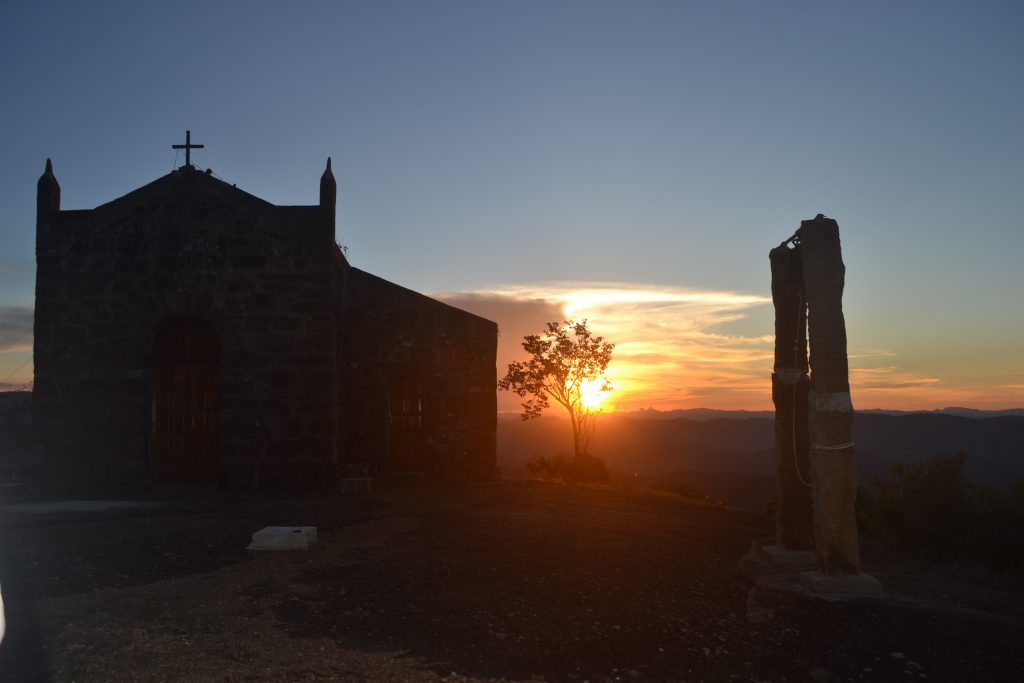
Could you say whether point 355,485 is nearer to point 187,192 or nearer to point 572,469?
point 187,192

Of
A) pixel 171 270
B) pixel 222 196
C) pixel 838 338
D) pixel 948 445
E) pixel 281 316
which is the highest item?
pixel 222 196

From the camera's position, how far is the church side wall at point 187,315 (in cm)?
1459

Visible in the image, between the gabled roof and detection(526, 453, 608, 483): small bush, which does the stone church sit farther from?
detection(526, 453, 608, 483): small bush

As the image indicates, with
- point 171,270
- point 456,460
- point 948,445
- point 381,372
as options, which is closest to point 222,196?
point 171,270

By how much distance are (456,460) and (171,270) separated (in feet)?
23.7

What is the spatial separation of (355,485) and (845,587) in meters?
9.65

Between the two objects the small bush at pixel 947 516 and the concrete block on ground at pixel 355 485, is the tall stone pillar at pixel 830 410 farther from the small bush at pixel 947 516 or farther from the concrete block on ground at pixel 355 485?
the concrete block on ground at pixel 355 485

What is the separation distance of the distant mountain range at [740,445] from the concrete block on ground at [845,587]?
3537cm

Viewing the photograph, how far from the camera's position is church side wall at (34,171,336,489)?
47.9 feet

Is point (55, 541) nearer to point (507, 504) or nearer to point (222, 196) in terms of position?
point (507, 504)

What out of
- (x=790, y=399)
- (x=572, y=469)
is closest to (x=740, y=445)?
(x=572, y=469)

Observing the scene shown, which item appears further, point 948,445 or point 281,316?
point 948,445

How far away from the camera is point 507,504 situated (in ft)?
41.5

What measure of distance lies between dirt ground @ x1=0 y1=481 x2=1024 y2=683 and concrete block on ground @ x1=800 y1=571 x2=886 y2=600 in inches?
5.6
